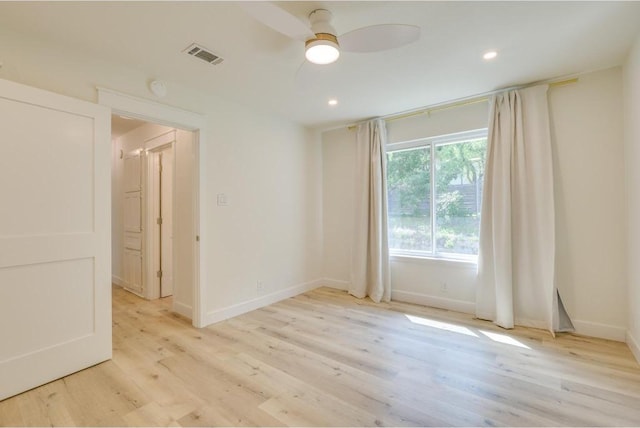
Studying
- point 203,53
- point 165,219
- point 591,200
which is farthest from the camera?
point 165,219

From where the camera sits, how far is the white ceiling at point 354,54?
1.88 m

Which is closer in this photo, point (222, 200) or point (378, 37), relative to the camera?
point (378, 37)

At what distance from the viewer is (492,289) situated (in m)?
3.22

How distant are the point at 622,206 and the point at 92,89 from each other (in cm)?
472

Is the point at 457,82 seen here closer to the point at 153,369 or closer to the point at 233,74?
the point at 233,74

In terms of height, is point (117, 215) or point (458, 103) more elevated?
point (458, 103)

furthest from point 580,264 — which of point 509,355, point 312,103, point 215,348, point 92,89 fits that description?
point 92,89

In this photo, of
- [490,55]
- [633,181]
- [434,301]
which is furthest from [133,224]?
[633,181]

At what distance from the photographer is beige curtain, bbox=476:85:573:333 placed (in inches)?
113

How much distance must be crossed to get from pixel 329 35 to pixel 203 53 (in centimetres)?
118

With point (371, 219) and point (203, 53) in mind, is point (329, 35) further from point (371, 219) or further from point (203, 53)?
point (371, 219)

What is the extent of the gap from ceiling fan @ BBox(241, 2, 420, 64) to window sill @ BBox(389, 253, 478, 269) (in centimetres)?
265

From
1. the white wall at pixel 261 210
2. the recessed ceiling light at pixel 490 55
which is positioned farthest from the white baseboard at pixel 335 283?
the recessed ceiling light at pixel 490 55

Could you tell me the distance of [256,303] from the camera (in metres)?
3.69
